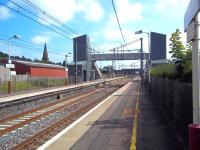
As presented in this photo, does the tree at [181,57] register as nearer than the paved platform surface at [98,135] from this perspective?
No

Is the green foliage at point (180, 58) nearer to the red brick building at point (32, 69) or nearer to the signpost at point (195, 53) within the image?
the signpost at point (195, 53)

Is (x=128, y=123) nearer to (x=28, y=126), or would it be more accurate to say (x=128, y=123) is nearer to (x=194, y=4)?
(x=28, y=126)

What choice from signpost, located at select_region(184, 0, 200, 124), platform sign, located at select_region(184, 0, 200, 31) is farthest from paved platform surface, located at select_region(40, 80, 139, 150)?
platform sign, located at select_region(184, 0, 200, 31)

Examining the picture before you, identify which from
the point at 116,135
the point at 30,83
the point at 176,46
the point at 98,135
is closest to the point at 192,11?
the point at 116,135

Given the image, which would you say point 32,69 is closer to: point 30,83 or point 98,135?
point 30,83

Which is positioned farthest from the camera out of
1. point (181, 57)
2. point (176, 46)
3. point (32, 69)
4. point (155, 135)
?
point (32, 69)

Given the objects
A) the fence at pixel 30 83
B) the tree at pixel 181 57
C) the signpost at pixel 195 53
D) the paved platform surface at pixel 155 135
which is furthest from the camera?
the fence at pixel 30 83

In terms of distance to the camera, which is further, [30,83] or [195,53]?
[30,83]

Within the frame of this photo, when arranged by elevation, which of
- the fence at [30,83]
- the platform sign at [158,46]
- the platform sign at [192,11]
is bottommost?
the fence at [30,83]

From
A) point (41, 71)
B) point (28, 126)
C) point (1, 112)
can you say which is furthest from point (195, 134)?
point (41, 71)

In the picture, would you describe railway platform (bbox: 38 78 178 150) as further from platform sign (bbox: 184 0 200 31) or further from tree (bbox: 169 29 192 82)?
platform sign (bbox: 184 0 200 31)

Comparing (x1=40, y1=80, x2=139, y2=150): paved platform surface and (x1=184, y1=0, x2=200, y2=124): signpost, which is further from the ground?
(x1=184, y1=0, x2=200, y2=124): signpost

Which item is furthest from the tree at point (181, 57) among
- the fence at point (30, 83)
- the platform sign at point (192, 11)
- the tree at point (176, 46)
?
the fence at point (30, 83)

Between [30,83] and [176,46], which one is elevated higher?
[176,46]
